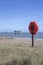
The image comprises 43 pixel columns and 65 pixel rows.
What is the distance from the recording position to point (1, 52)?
21.6 meters

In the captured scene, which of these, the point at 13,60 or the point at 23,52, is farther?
the point at 23,52

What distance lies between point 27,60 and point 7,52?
3776mm

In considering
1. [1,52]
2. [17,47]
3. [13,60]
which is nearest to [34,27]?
[17,47]

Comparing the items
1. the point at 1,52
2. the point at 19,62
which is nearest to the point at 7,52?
the point at 1,52

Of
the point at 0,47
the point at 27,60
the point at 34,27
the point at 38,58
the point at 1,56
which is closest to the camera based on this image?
the point at 27,60

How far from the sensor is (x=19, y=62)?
1831 centimetres

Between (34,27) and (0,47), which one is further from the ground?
(34,27)

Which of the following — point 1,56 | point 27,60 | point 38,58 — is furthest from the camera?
point 1,56

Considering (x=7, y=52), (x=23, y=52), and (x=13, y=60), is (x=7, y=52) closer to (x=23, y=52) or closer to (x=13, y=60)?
(x=23, y=52)

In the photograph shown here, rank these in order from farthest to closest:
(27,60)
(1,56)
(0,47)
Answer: (0,47)
(1,56)
(27,60)

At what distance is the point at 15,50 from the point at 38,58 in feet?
10.5

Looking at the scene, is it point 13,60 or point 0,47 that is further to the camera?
point 0,47

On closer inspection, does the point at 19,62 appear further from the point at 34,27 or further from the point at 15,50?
the point at 34,27

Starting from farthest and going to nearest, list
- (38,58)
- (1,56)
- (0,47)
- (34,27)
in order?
(34,27)
(0,47)
(1,56)
(38,58)
